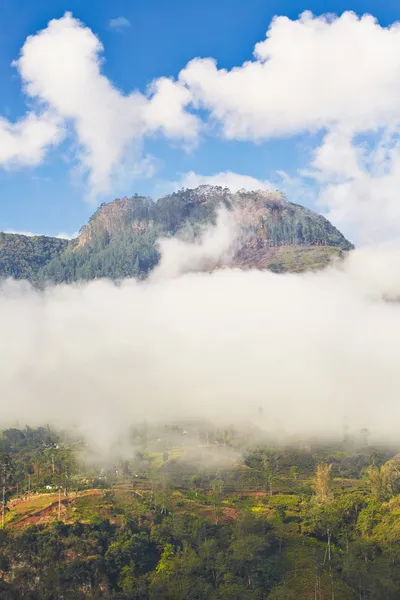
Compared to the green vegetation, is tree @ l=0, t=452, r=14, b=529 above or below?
above

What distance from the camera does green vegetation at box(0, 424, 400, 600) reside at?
282ft

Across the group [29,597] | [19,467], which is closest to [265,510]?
[29,597]

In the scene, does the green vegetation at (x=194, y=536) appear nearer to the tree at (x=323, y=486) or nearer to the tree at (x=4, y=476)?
the tree at (x=323, y=486)

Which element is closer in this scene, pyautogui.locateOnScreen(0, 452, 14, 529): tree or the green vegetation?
the green vegetation

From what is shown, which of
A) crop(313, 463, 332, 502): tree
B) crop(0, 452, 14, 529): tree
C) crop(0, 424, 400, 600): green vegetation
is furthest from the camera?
crop(313, 463, 332, 502): tree

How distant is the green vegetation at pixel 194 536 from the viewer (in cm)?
8594

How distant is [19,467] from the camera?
140 m

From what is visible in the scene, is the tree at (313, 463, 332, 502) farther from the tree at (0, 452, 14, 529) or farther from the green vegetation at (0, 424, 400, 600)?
the tree at (0, 452, 14, 529)

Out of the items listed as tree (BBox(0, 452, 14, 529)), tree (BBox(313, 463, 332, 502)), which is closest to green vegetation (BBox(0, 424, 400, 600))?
tree (BBox(313, 463, 332, 502))

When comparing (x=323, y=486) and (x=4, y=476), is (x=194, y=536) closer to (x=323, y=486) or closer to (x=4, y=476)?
(x=323, y=486)

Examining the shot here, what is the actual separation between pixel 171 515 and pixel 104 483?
31.7 meters

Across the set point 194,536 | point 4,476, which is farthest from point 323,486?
point 4,476

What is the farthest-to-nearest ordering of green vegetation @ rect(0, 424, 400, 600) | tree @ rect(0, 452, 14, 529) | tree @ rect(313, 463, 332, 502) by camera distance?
1. tree @ rect(313, 463, 332, 502)
2. tree @ rect(0, 452, 14, 529)
3. green vegetation @ rect(0, 424, 400, 600)

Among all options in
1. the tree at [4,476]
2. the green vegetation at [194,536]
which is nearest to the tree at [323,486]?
the green vegetation at [194,536]
